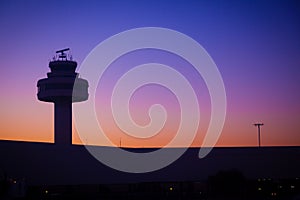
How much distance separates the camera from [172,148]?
70438 millimetres

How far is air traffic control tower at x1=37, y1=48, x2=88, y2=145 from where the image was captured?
75.1 metres

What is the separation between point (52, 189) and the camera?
59344 mm

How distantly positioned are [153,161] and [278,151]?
56.2 feet

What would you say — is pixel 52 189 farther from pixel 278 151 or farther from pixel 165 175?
pixel 278 151

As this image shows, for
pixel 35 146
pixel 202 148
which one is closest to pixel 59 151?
pixel 35 146

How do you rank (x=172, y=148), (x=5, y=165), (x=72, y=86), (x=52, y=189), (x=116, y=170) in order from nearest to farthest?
1. (x=5, y=165)
2. (x=52, y=189)
3. (x=116, y=170)
4. (x=172, y=148)
5. (x=72, y=86)

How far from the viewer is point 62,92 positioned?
75.5 metres

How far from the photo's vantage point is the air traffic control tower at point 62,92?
75.1 m

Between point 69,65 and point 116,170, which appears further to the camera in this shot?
point 69,65

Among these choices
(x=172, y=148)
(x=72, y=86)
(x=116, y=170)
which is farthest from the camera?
(x=72, y=86)

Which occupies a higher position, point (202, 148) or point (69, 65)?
→ point (69, 65)

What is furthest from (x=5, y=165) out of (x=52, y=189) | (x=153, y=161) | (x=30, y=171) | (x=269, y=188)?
(x=269, y=188)

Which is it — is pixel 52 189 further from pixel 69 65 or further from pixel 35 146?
pixel 69 65

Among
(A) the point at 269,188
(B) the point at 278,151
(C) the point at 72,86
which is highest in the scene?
(C) the point at 72,86
